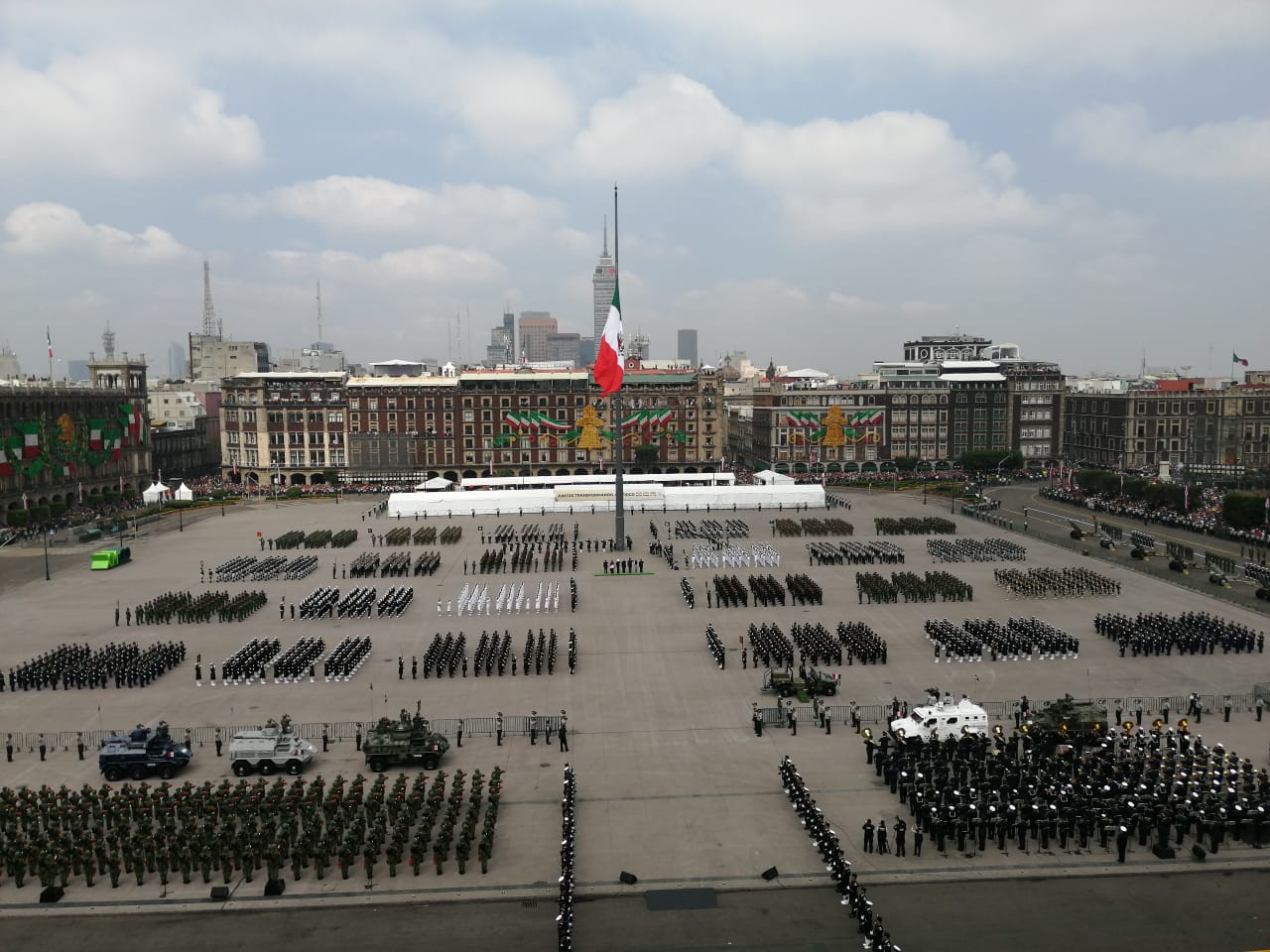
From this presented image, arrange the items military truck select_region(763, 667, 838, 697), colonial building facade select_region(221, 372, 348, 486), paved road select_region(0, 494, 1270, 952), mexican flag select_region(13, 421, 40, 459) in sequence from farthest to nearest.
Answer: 1. colonial building facade select_region(221, 372, 348, 486)
2. mexican flag select_region(13, 421, 40, 459)
3. military truck select_region(763, 667, 838, 697)
4. paved road select_region(0, 494, 1270, 952)

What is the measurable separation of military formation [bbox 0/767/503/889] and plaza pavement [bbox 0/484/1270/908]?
50 centimetres

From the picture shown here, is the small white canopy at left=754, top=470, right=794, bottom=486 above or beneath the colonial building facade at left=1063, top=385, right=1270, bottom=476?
beneath

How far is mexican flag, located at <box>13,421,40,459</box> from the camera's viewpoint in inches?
3310

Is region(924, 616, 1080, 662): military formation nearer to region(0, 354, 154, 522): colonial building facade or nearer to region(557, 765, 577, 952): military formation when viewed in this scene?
region(557, 765, 577, 952): military formation

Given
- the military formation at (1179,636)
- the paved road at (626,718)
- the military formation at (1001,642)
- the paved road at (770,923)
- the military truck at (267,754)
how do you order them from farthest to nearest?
the military formation at (1179,636), the military formation at (1001,642), the military truck at (267,754), the paved road at (626,718), the paved road at (770,923)

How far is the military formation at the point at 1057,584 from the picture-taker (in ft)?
162

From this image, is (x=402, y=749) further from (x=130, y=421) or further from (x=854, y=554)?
(x=130, y=421)

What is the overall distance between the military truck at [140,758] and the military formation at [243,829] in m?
0.76

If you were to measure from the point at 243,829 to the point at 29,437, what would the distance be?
78.1m

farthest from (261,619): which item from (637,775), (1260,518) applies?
(1260,518)

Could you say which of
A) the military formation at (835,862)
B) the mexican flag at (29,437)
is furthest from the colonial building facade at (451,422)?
the military formation at (835,862)

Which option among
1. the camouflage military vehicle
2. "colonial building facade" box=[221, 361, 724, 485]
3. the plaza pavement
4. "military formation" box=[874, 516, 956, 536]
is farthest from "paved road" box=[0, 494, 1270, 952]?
"colonial building facade" box=[221, 361, 724, 485]

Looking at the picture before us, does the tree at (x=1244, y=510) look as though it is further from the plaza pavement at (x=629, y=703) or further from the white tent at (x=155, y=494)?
the white tent at (x=155, y=494)

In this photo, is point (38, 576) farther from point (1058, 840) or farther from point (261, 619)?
point (1058, 840)
